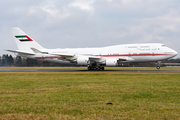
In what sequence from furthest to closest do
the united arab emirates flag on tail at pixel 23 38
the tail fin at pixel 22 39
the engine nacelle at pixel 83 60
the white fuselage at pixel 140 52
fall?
the united arab emirates flag on tail at pixel 23 38
the tail fin at pixel 22 39
the engine nacelle at pixel 83 60
the white fuselage at pixel 140 52

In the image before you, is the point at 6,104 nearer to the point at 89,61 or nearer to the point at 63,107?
Answer: the point at 63,107

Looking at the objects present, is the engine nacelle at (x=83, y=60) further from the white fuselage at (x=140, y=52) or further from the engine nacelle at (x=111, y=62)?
the engine nacelle at (x=111, y=62)

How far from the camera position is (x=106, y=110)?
6.00 meters

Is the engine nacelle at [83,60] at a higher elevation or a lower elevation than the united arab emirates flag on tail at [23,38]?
lower

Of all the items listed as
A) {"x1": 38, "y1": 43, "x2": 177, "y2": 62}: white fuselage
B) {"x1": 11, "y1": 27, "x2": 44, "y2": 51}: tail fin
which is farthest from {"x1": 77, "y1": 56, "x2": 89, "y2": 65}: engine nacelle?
{"x1": 11, "y1": 27, "x2": 44, "y2": 51}: tail fin

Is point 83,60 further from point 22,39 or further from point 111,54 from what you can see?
point 22,39

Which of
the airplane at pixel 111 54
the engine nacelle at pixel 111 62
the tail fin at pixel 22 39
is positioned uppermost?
the tail fin at pixel 22 39

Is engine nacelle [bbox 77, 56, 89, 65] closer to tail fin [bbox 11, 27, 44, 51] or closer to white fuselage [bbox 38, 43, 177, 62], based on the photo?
white fuselage [bbox 38, 43, 177, 62]

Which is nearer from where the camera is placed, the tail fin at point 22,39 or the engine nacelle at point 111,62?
the engine nacelle at point 111,62

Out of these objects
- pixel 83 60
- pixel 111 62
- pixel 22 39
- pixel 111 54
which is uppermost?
pixel 22 39

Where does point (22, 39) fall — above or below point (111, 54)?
above

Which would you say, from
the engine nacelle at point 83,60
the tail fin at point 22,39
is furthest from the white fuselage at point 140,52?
the tail fin at point 22,39

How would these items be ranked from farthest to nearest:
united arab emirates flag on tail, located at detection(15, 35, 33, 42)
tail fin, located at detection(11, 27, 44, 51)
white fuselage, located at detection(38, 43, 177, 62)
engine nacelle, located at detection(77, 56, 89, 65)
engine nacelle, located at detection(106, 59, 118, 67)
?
1. united arab emirates flag on tail, located at detection(15, 35, 33, 42)
2. tail fin, located at detection(11, 27, 44, 51)
3. engine nacelle, located at detection(77, 56, 89, 65)
4. white fuselage, located at detection(38, 43, 177, 62)
5. engine nacelle, located at detection(106, 59, 118, 67)

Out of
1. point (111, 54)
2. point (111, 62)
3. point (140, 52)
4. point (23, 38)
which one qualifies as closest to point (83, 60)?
point (111, 62)
